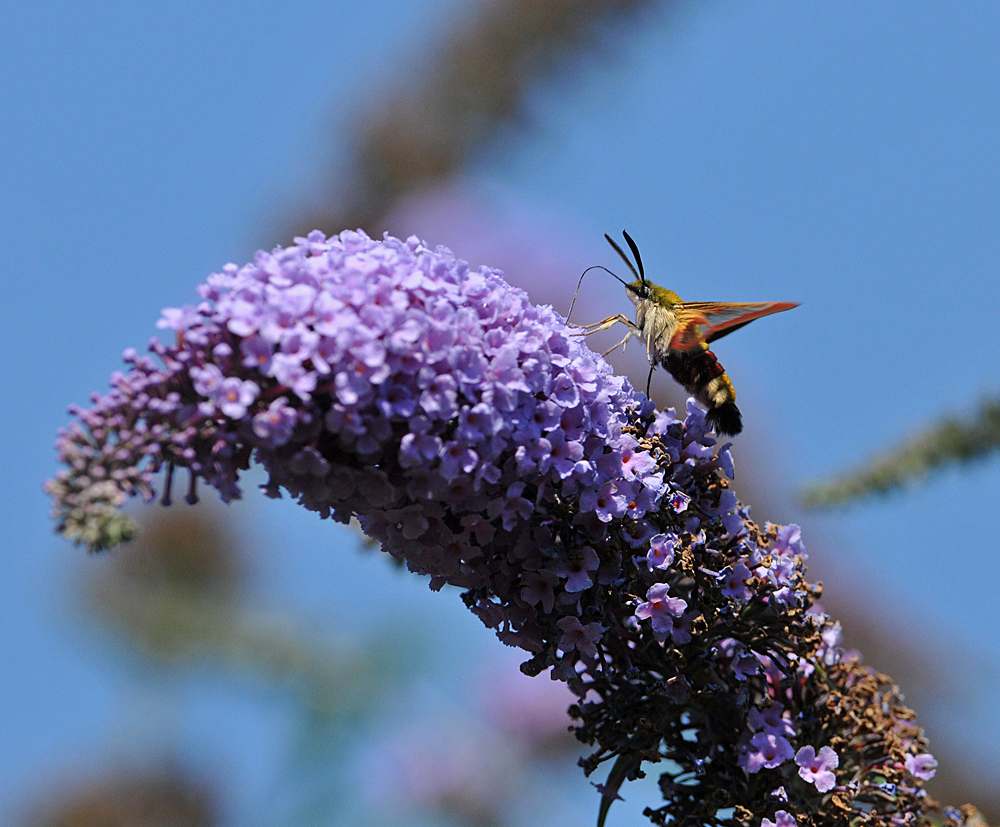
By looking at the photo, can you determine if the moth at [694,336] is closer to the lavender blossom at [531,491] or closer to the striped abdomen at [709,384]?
the striped abdomen at [709,384]

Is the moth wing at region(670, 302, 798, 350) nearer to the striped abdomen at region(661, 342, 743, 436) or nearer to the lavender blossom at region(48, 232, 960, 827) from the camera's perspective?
the striped abdomen at region(661, 342, 743, 436)

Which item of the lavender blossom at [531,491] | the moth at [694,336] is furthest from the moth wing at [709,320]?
the lavender blossom at [531,491]

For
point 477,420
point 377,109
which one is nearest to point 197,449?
point 477,420

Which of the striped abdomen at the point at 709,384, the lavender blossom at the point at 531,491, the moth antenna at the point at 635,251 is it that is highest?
the moth antenna at the point at 635,251

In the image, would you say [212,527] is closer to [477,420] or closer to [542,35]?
[542,35]

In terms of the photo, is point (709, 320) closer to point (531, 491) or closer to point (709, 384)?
point (709, 384)

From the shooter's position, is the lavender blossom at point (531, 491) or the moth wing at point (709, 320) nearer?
the lavender blossom at point (531, 491)

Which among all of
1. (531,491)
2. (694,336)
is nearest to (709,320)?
(694,336)
